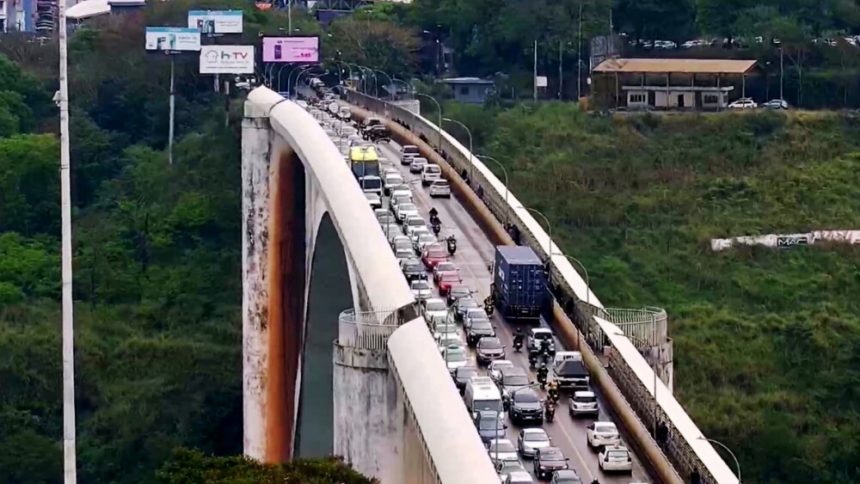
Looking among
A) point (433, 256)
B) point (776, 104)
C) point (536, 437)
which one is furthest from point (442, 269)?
point (776, 104)

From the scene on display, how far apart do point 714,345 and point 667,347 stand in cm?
2422

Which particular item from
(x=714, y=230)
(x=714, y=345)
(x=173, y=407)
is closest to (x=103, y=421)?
(x=173, y=407)

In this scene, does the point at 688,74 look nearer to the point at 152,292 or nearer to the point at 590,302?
the point at 152,292

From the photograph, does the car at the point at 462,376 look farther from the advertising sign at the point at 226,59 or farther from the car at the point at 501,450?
the advertising sign at the point at 226,59

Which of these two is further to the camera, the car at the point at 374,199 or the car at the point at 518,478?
the car at the point at 374,199

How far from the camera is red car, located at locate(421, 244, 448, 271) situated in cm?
4522

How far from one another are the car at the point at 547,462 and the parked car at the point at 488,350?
632 cm

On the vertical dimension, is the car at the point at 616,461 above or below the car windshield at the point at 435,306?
below

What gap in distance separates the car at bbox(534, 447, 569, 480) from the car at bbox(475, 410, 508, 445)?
1043mm

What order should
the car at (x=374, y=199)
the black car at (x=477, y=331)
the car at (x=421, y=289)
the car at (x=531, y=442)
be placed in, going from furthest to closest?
the car at (x=374, y=199)
the car at (x=421, y=289)
the black car at (x=477, y=331)
the car at (x=531, y=442)

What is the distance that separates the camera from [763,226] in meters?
73.0

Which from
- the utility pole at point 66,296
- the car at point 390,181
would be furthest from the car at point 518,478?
the car at point 390,181

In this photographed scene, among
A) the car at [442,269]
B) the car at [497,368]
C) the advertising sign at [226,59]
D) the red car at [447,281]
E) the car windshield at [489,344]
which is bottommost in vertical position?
the car at [497,368]

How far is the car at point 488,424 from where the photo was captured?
1185 inches
